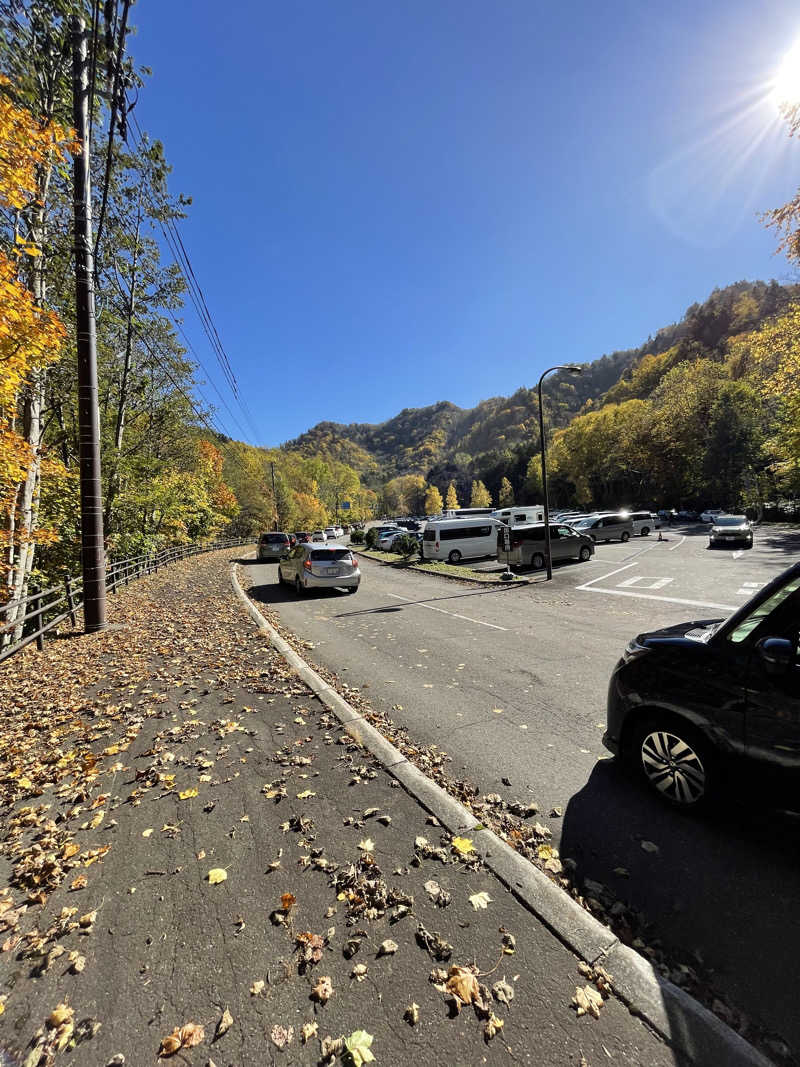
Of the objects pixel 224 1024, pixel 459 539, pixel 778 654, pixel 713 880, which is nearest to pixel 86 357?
pixel 224 1024

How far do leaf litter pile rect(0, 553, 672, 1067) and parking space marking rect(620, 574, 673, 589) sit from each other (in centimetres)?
1250

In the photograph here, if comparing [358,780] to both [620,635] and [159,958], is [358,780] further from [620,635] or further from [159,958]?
[620,635]

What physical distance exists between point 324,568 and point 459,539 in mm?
11796

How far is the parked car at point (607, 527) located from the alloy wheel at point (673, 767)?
91.3 feet

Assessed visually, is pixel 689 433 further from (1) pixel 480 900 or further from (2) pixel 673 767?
(1) pixel 480 900

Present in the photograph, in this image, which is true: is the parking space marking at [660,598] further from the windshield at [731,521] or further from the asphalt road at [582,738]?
the windshield at [731,521]

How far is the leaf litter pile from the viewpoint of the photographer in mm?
1884

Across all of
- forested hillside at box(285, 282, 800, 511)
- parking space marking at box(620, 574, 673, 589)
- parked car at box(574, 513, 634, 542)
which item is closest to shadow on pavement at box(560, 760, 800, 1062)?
parking space marking at box(620, 574, 673, 589)

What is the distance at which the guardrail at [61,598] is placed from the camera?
760 cm

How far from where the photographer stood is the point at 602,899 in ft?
8.62

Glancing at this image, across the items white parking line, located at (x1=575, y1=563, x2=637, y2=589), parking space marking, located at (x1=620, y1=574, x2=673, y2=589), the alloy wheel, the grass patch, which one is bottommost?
the grass patch

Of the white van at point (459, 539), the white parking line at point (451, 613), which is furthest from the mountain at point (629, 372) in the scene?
the white parking line at point (451, 613)

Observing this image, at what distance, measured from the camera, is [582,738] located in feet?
14.9

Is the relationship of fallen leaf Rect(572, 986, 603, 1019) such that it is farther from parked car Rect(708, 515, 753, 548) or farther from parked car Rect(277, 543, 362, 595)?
parked car Rect(708, 515, 753, 548)
